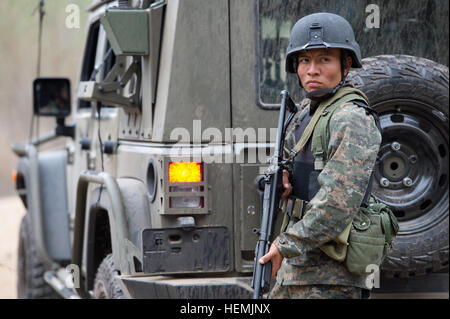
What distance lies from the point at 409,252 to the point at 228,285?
2.93 ft

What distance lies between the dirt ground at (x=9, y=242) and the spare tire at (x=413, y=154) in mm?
2673

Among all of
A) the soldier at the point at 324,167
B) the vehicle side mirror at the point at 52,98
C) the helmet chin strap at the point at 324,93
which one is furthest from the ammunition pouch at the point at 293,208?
the vehicle side mirror at the point at 52,98

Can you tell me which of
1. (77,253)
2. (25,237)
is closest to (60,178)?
(25,237)

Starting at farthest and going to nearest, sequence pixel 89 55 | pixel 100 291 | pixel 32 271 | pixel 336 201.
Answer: pixel 32 271, pixel 89 55, pixel 100 291, pixel 336 201

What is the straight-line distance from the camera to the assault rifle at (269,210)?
3230 mm

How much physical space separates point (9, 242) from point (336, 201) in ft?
28.8

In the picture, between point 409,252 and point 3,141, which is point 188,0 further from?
point 3,141

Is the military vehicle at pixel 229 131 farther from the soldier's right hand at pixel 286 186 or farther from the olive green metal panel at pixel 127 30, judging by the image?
the soldier's right hand at pixel 286 186

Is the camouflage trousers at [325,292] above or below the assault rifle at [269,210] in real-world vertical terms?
below

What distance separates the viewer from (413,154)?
4.18 metres

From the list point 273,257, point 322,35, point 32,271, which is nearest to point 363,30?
point 322,35

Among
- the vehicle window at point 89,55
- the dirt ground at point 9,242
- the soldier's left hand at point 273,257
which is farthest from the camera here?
the dirt ground at point 9,242

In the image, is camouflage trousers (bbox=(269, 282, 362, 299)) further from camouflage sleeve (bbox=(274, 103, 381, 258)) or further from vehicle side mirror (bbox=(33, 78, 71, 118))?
vehicle side mirror (bbox=(33, 78, 71, 118))

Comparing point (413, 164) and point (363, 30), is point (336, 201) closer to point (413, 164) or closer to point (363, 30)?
point (413, 164)
